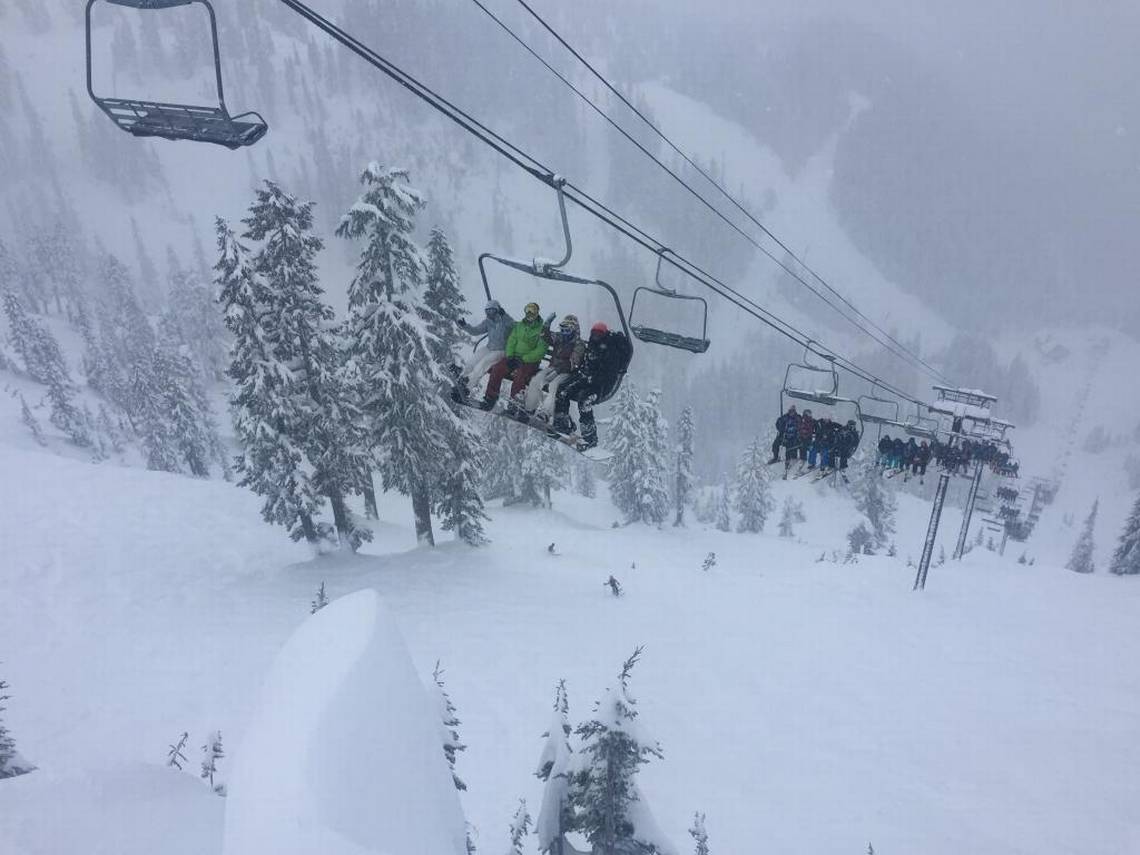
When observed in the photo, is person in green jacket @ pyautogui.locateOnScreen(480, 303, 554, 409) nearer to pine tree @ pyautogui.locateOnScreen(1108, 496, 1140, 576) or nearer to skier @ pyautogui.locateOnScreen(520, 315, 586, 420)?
skier @ pyautogui.locateOnScreen(520, 315, 586, 420)

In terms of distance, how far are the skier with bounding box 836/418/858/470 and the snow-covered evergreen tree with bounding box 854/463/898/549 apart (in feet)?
151

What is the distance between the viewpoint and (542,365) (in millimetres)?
8812

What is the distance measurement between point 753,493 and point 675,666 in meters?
40.3

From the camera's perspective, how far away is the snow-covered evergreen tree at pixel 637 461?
4725 cm

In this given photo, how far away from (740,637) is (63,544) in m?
25.4

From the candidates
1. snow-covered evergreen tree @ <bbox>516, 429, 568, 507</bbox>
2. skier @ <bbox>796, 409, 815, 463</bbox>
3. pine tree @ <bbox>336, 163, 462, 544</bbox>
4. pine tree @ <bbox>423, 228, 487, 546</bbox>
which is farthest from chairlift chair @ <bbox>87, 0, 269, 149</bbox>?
snow-covered evergreen tree @ <bbox>516, 429, 568, 507</bbox>

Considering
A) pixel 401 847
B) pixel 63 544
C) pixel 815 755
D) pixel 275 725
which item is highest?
pixel 275 725

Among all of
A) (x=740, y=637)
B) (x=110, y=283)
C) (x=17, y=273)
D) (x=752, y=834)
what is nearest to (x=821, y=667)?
(x=740, y=637)

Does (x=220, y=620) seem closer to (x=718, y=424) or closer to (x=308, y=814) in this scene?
(x=308, y=814)

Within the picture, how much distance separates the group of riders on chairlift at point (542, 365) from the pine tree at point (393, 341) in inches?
470

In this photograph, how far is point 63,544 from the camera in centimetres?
2177

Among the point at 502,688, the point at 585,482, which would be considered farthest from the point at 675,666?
the point at 585,482

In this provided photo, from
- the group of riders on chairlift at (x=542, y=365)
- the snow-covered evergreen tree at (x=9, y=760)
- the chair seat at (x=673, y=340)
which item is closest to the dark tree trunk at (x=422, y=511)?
the snow-covered evergreen tree at (x=9, y=760)

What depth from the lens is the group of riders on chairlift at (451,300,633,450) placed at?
823 cm
